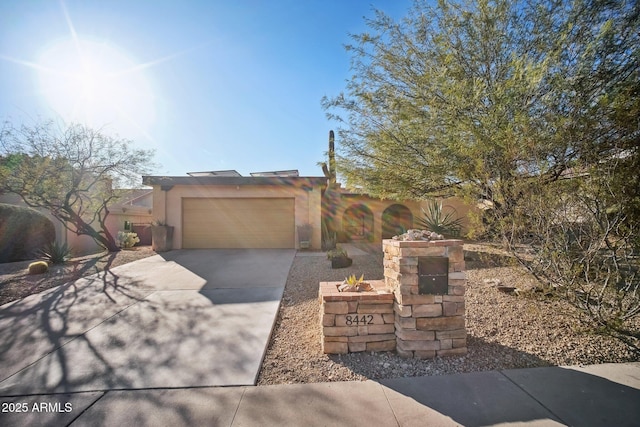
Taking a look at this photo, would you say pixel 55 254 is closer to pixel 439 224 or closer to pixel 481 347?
pixel 481 347

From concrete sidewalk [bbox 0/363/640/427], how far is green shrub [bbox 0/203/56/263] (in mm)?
10041

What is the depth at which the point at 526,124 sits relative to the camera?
3.57 meters

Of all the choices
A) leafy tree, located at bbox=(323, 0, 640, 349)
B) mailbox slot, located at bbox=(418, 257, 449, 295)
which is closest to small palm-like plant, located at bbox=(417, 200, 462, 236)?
leafy tree, located at bbox=(323, 0, 640, 349)

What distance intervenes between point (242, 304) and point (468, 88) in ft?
17.6

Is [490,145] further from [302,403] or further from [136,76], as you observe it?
[136,76]

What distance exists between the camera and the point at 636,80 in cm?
344

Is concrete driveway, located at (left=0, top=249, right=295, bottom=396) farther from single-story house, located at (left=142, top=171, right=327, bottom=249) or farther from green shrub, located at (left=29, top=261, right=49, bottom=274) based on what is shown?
single-story house, located at (left=142, top=171, right=327, bottom=249)

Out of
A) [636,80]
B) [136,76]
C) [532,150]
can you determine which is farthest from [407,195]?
[136,76]

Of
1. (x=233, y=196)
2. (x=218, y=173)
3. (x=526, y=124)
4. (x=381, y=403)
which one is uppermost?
(x=218, y=173)

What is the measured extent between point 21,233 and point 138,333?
10.0 m

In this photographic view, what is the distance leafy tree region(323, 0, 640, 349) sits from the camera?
2766mm

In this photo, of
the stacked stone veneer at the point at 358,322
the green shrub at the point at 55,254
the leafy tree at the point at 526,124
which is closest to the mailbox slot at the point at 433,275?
the stacked stone veneer at the point at 358,322

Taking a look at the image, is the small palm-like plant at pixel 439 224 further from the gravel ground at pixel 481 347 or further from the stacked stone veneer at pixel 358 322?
the stacked stone veneer at pixel 358 322

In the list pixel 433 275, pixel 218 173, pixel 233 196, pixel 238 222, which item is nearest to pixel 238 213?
pixel 238 222
